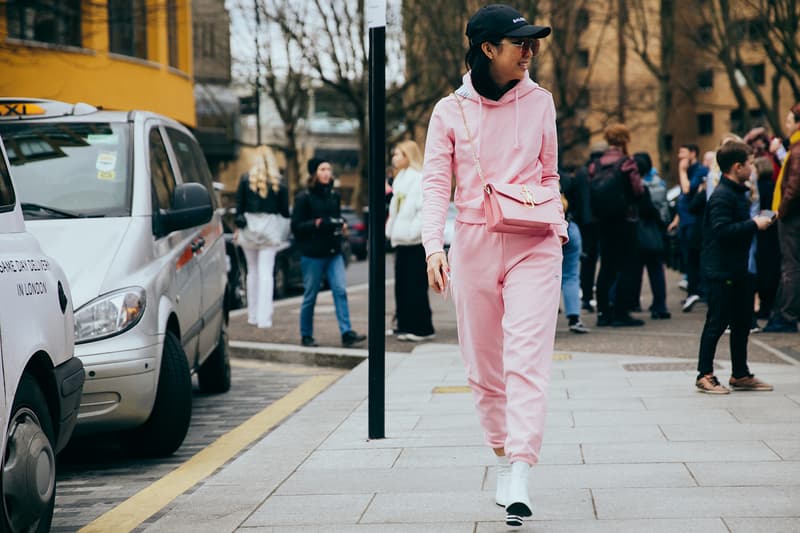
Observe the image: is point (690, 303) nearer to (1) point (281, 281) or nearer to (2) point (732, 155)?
(2) point (732, 155)

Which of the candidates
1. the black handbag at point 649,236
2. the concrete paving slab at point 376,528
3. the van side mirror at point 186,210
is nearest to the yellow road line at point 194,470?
A: the concrete paving slab at point 376,528

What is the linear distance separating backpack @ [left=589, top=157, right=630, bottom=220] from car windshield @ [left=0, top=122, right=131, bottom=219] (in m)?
6.06

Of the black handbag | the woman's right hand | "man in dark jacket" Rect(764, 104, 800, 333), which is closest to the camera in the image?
the woman's right hand

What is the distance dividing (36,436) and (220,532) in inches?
30.7

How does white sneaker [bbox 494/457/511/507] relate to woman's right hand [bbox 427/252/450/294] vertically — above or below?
below

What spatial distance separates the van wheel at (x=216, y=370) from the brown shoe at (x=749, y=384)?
3.66 meters

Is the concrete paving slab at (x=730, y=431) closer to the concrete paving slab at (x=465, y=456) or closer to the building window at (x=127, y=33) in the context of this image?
the concrete paving slab at (x=465, y=456)

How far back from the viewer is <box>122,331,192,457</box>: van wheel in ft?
22.7

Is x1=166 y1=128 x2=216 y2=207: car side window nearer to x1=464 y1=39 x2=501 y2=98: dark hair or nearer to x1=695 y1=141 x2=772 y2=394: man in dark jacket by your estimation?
x1=695 y1=141 x2=772 y2=394: man in dark jacket

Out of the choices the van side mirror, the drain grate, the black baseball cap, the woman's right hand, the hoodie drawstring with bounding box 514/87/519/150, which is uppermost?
the black baseball cap

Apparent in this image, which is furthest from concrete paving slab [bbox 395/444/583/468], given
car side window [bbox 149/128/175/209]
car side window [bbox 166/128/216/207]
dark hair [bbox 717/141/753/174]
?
car side window [bbox 166/128/216/207]

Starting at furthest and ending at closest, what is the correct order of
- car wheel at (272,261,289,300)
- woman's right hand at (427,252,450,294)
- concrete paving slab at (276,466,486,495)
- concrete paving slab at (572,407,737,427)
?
car wheel at (272,261,289,300)
concrete paving slab at (572,407,737,427)
concrete paving slab at (276,466,486,495)
woman's right hand at (427,252,450,294)

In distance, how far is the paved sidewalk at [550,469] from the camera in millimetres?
4895

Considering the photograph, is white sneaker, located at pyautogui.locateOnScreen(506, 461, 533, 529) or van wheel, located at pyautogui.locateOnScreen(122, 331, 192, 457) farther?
van wheel, located at pyautogui.locateOnScreen(122, 331, 192, 457)
